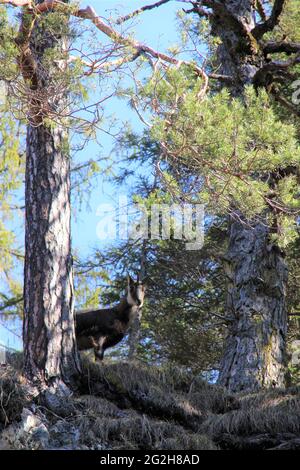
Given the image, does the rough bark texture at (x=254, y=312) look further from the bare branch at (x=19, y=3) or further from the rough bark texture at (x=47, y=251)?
the bare branch at (x=19, y=3)

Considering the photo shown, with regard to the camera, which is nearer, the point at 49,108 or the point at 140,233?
the point at 49,108

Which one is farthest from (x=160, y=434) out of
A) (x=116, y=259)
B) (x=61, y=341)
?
(x=116, y=259)

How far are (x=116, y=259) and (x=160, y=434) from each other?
24.6 feet

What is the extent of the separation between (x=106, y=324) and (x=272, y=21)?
18.5 feet

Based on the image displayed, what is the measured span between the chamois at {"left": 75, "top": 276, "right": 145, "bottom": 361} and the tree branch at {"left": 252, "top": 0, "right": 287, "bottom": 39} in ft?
15.5

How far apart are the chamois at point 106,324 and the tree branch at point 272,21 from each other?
15.5 ft

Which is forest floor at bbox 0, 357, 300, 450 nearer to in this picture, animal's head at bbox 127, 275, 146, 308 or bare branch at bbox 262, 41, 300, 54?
animal's head at bbox 127, 275, 146, 308

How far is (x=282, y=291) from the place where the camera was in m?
12.5

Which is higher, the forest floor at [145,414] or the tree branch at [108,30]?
the tree branch at [108,30]

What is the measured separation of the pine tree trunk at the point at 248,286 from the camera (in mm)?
11906

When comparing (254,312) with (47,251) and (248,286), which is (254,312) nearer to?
(248,286)

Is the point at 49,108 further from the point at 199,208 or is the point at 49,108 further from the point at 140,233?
the point at 140,233

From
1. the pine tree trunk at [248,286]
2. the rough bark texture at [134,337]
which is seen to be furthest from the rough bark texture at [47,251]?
the rough bark texture at [134,337]
